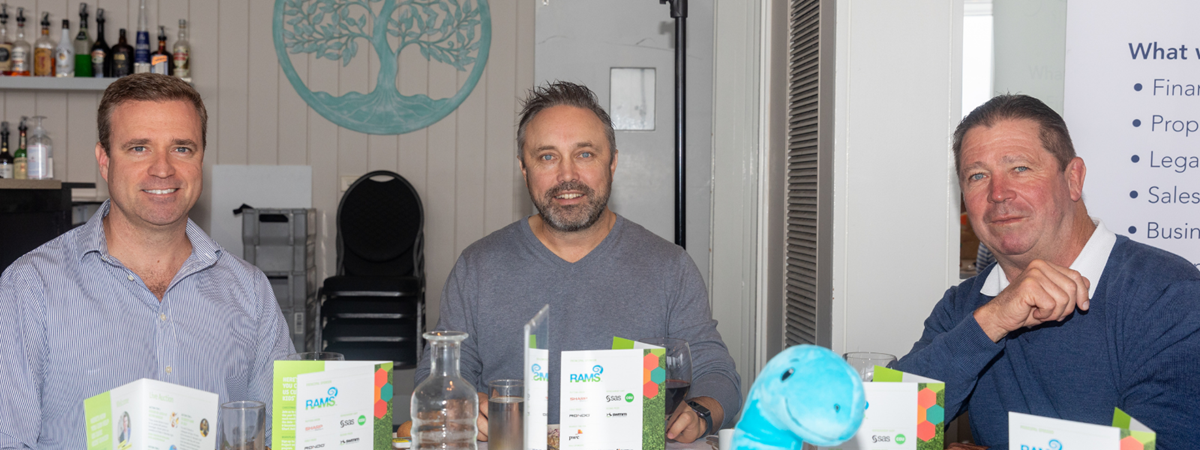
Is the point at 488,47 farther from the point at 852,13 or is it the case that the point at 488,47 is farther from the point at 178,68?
the point at 852,13

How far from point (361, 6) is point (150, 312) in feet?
9.47

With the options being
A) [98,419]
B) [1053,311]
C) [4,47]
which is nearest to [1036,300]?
[1053,311]

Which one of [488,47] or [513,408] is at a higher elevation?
[488,47]

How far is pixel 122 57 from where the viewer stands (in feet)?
12.7

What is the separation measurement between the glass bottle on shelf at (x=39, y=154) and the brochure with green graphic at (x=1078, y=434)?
4092 millimetres

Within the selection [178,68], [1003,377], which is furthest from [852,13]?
[178,68]

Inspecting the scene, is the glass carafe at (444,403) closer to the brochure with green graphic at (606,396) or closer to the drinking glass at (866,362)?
the brochure with green graphic at (606,396)

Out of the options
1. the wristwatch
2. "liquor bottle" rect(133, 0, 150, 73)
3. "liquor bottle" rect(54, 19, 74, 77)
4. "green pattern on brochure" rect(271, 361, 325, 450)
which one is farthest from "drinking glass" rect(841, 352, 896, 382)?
"liquor bottle" rect(54, 19, 74, 77)

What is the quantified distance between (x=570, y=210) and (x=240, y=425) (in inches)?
35.4

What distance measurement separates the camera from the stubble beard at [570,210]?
1.76 meters

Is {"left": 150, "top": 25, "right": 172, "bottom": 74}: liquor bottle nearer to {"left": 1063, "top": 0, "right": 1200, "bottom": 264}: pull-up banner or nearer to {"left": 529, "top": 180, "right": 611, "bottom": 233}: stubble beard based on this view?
{"left": 529, "top": 180, "right": 611, "bottom": 233}: stubble beard

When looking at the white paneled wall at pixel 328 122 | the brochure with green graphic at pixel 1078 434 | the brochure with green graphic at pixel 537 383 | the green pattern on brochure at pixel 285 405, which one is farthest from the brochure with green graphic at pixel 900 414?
the white paneled wall at pixel 328 122

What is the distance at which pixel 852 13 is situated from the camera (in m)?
2.12

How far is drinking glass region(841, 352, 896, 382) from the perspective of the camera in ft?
3.59
